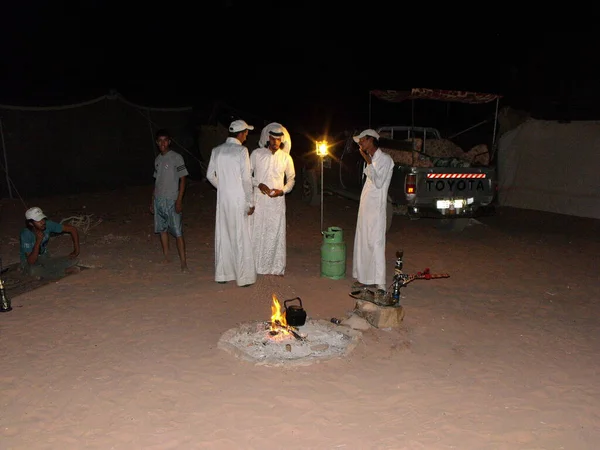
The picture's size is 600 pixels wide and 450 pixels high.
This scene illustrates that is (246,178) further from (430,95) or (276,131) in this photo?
(430,95)

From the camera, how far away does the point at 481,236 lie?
970 centimetres

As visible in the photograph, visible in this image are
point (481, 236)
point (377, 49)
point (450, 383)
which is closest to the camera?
point (450, 383)

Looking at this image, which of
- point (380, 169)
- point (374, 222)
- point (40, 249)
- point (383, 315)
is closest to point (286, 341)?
point (383, 315)

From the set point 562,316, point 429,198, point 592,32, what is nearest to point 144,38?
point 592,32

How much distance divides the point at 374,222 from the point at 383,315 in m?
1.46

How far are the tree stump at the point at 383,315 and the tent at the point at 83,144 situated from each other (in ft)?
32.0

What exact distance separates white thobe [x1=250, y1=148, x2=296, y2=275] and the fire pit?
1.66 m

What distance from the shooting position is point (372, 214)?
6277 millimetres

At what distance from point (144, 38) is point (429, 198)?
29.5m

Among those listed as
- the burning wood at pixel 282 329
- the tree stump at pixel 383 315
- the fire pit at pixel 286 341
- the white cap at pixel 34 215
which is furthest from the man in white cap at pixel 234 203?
the white cap at pixel 34 215

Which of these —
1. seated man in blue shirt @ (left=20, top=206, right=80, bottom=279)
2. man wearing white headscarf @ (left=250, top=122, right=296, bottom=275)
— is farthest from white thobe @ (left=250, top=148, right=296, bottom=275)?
seated man in blue shirt @ (left=20, top=206, right=80, bottom=279)

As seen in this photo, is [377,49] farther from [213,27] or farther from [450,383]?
[450,383]

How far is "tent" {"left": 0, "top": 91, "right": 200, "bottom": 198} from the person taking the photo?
12.1 meters

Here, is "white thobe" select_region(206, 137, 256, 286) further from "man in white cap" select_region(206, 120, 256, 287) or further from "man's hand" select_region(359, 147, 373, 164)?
"man's hand" select_region(359, 147, 373, 164)
